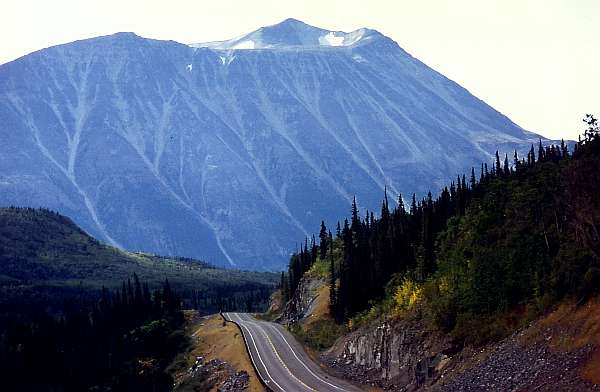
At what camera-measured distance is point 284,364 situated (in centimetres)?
8262

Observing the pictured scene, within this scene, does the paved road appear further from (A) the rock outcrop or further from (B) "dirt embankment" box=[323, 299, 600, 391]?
(B) "dirt embankment" box=[323, 299, 600, 391]

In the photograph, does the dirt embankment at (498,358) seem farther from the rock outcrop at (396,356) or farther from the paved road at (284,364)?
the paved road at (284,364)

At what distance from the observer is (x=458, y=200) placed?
10112 centimetres

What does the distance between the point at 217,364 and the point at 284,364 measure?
1294 cm

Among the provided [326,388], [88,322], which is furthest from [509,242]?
[88,322]

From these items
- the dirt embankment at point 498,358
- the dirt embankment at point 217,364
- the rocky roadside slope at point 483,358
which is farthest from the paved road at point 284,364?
the dirt embankment at point 498,358

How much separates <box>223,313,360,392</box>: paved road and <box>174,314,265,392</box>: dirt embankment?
1.37 metres

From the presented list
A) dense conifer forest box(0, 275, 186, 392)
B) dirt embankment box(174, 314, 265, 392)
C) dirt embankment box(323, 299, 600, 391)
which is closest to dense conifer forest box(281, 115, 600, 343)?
dirt embankment box(323, 299, 600, 391)

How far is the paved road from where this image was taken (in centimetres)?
6987

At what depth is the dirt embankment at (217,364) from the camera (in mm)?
80062

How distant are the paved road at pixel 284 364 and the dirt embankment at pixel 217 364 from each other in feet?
4.51

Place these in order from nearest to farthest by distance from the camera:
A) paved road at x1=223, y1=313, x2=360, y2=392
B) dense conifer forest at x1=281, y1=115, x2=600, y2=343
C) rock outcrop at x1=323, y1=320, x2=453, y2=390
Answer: dense conifer forest at x1=281, y1=115, x2=600, y2=343, rock outcrop at x1=323, y1=320, x2=453, y2=390, paved road at x1=223, y1=313, x2=360, y2=392

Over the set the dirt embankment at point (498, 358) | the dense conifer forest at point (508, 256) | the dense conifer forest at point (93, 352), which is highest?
the dense conifer forest at point (508, 256)

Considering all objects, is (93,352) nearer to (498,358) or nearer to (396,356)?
(396,356)
